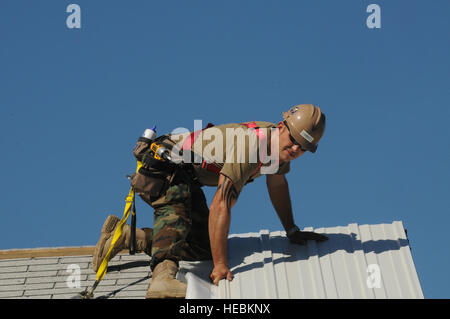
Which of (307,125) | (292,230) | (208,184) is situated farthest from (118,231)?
(307,125)

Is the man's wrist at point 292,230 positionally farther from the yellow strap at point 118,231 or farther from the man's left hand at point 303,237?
the yellow strap at point 118,231

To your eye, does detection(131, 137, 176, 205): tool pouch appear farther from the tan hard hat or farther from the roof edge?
the roof edge

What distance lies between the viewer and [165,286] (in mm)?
5820

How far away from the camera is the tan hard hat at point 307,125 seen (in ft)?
19.1

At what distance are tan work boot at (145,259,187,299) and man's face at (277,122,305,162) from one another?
1.53 meters

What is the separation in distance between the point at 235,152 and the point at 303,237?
1.47 metres

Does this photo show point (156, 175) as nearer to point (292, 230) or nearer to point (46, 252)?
point (292, 230)

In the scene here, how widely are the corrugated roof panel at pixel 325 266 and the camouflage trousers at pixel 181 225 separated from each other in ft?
1.14

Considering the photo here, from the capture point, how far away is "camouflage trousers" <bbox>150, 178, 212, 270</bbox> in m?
6.19

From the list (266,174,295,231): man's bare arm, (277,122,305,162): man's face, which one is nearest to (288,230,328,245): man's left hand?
(266,174,295,231): man's bare arm
